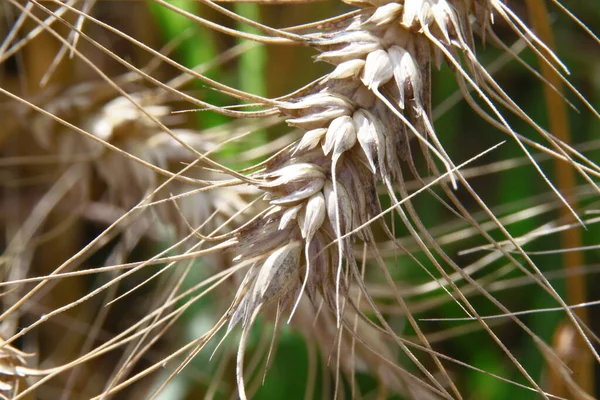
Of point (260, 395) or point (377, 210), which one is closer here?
point (377, 210)

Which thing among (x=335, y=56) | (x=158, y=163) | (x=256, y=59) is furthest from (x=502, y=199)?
(x=335, y=56)

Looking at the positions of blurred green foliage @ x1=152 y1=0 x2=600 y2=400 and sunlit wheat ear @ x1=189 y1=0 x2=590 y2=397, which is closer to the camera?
sunlit wheat ear @ x1=189 y1=0 x2=590 y2=397

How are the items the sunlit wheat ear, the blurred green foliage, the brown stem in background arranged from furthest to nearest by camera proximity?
the blurred green foliage < the brown stem in background < the sunlit wheat ear

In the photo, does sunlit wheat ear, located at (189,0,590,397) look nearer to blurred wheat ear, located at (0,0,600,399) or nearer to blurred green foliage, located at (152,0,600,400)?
blurred wheat ear, located at (0,0,600,399)

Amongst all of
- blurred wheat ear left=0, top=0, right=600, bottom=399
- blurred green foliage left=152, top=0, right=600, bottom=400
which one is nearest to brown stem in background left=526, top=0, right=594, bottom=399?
blurred wheat ear left=0, top=0, right=600, bottom=399

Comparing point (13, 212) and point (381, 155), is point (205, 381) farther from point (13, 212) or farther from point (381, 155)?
point (381, 155)

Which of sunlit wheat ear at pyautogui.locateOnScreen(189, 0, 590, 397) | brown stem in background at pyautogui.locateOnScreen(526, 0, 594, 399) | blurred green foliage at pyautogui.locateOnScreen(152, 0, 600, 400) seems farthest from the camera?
blurred green foliage at pyautogui.locateOnScreen(152, 0, 600, 400)

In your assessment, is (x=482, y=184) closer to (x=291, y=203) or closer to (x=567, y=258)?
(x=567, y=258)

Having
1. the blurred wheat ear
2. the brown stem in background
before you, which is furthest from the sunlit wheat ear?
the brown stem in background

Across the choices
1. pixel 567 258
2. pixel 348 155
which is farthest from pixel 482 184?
pixel 348 155
